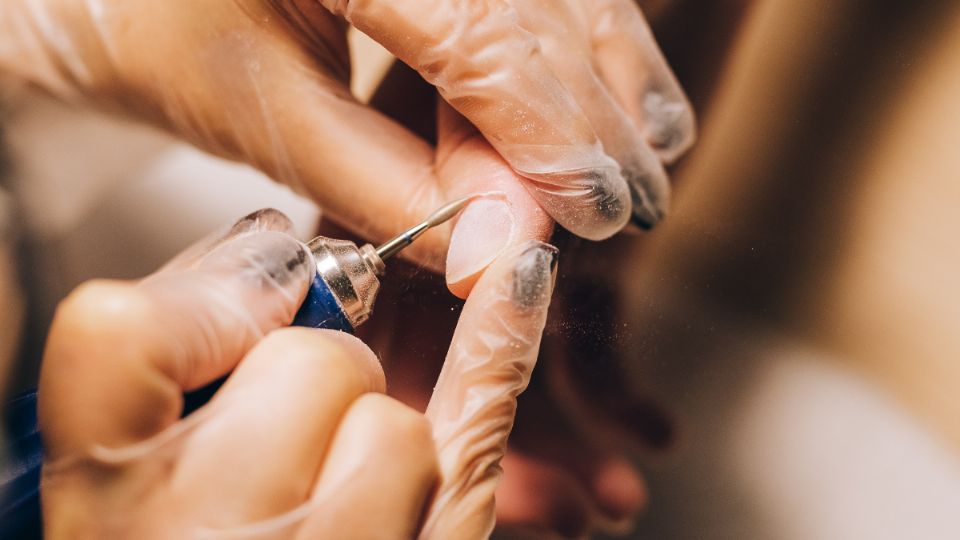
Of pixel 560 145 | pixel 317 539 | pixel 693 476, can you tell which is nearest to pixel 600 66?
pixel 560 145

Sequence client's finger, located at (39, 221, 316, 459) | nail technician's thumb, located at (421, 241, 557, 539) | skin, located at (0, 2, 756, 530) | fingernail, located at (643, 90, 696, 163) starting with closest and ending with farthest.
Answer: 1. client's finger, located at (39, 221, 316, 459)
2. nail technician's thumb, located at (421, 241, 557, 539)
3. skin, located at (0, 2, 756, 530)
4. fingernail, located at (643, 90, 696, 163)

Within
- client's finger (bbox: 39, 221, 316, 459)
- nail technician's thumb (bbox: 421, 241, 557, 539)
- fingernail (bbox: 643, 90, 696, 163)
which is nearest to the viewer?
client's finger (bbox: 39, 221, 316, 459)

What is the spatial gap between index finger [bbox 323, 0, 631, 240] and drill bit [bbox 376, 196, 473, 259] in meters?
0.08

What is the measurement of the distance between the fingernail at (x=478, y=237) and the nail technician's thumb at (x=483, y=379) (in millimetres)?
23

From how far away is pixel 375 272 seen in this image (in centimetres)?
55

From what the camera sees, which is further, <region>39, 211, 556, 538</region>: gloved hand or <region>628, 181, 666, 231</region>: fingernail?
<region>628, 181, 666, 231</region>: fingernail

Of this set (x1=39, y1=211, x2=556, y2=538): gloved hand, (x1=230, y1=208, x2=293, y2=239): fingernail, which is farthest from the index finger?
(x1=230, y1=208, x2=293, y2=239): fingernail

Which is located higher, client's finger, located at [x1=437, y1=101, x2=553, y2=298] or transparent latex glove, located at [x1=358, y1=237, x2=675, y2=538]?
client's finger, located at [x1=437, y1=101, x2=553, y2=298]

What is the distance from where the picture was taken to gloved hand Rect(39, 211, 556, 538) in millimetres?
424

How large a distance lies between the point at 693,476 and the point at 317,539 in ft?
1.40

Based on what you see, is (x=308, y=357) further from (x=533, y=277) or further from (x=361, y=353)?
(x=533, y=277)

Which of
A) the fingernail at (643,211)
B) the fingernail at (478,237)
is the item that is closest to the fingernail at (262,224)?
the fingernail at (478,237)

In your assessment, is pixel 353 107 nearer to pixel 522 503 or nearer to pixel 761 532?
pixel 522 503

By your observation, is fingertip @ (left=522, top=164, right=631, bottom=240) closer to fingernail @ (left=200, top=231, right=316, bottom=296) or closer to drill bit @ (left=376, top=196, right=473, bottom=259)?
drill bit @ (left=376, top=196, right=473, bottom=259)
